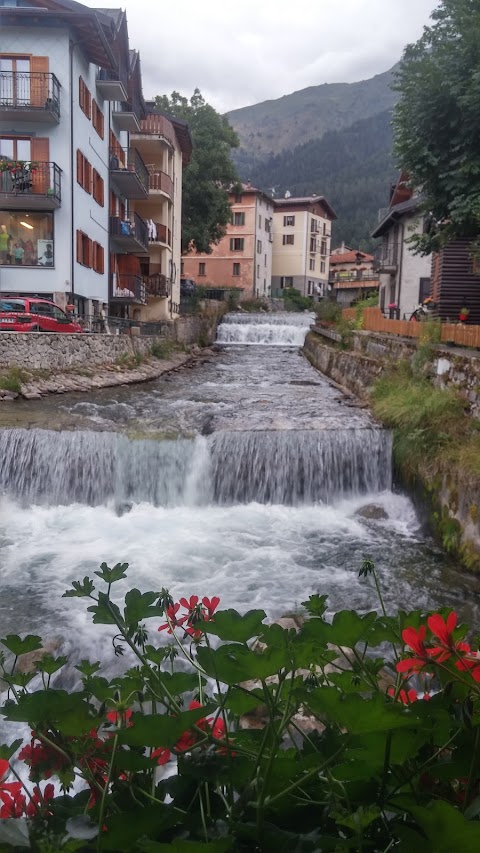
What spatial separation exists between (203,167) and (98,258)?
20.6 metres

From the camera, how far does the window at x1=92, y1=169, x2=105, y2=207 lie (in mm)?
27375

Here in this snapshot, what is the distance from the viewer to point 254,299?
6069 centimetres

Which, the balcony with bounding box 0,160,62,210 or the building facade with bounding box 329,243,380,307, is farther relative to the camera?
the building facade with bounding box 329,243,380,307

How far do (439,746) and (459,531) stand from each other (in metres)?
9.55

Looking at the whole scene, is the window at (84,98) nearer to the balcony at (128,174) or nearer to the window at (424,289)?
the balcony at (128,174)

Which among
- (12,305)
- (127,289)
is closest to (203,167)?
(127,289)

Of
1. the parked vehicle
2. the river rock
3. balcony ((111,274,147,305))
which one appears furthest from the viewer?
the parked vehicle

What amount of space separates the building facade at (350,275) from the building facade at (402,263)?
3990cm

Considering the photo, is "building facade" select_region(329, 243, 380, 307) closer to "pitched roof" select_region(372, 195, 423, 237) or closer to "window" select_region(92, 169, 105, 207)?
"pitched roof" select_region(372, 195, 423, 237)

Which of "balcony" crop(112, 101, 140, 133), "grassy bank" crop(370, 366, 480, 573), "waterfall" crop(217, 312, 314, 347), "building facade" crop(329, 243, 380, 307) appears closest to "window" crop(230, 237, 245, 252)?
"building facade" crop(329, 243, 380, 307)

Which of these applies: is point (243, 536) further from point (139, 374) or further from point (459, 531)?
point (139, 374)

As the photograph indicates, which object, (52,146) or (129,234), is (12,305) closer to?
(52,146)

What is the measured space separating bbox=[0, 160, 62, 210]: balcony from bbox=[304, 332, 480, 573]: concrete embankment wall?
1235cm

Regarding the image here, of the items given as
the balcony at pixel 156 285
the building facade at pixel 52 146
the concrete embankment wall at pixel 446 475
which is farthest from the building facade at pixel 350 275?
the concrete embankment wall at pixel 446 475
